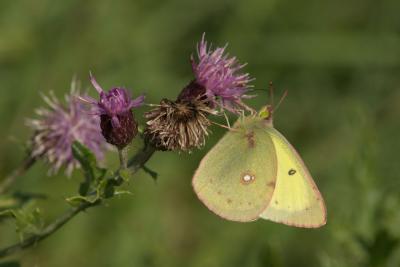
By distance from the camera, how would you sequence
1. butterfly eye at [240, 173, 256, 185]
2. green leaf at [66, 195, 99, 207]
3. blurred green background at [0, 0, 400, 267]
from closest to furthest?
green leaf at [66, 195, 99, 207] → butterfly eye at [240, 173, 256, 185] → blurred green background at [0, 0, 400, 267]

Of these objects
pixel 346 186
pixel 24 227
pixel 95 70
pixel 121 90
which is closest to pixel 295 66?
pixel 346 186

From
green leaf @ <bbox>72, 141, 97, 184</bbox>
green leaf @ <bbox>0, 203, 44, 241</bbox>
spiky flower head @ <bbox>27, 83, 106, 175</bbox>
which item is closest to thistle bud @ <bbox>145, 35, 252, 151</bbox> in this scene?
green leaf @ <bbox>72, 141, 97, 184</bbox>

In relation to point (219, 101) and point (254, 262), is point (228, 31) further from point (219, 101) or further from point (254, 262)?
point (219, 101)

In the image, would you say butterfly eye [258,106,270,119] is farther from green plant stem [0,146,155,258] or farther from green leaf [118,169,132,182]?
green leaf [118,169,132,182]

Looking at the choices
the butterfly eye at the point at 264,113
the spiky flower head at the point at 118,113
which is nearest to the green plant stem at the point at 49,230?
the spiky flower head at the point at 118,113

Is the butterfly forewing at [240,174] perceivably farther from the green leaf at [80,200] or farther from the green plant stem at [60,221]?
the green leaf at [80,200]

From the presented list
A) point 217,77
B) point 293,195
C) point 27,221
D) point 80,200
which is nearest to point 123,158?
point 80,200
